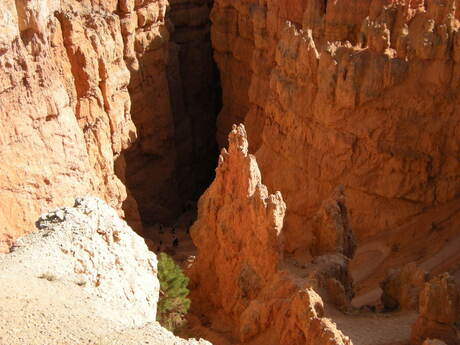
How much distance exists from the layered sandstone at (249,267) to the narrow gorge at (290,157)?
0.17 ft

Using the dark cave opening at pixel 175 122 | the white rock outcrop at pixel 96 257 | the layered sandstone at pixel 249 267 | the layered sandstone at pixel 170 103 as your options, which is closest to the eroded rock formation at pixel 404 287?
the layered sandstone at pixel 249 267

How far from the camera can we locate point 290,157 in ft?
76.8

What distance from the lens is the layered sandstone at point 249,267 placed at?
1446cm

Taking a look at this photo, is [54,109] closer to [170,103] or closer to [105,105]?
[105,105]

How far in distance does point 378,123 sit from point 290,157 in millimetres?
3818

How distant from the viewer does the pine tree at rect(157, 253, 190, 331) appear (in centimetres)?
1606

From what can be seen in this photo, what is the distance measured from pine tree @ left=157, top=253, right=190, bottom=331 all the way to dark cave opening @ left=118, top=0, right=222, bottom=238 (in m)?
8.71

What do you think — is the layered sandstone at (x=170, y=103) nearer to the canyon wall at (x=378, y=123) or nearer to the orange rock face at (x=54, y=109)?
the orange rock face at (x=54, y=109)

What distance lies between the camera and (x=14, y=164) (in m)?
16.2

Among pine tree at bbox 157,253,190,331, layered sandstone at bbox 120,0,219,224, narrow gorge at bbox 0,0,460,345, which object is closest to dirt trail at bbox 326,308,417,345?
narrow gorge at bbox 0,0,460,345

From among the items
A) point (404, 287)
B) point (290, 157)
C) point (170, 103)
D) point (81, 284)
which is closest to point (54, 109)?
point (81, 284)

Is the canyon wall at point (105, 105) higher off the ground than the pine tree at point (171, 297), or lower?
higher

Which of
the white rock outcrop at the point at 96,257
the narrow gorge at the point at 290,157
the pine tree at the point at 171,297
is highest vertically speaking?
the narrow gorge at the point at 290,157

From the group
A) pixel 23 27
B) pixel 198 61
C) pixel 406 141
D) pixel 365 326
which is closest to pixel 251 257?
pixel 365 326
